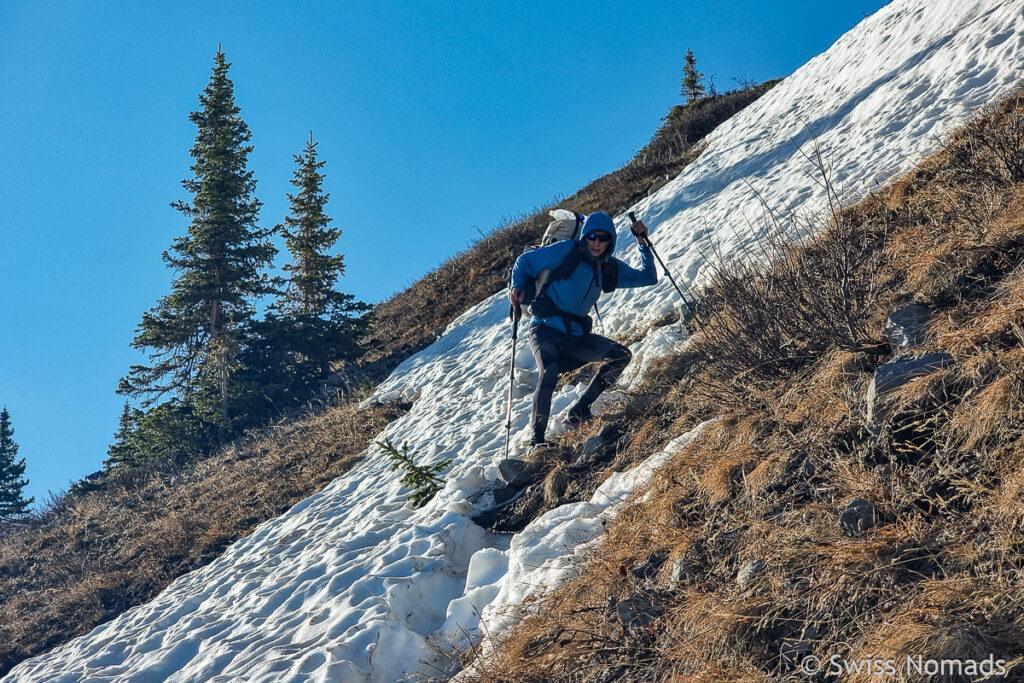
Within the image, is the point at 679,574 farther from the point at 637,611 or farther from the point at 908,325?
the point at 908,325

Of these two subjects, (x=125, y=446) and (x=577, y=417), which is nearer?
(x=577, y=417)

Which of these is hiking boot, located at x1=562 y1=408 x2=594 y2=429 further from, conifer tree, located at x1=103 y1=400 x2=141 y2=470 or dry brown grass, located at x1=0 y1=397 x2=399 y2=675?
conifer tree, located at x1=103 y1=400 x2=141 y2=470

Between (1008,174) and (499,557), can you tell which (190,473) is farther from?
(1008,174)

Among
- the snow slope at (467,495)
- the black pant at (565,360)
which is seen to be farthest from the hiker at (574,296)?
the snow slope at (467,495)

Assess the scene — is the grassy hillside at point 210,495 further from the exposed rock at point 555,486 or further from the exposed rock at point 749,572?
the exposed rock at point 749,572

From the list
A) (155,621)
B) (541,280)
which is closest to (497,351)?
(541,280)

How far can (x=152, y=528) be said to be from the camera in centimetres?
1270

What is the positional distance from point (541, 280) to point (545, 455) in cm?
186

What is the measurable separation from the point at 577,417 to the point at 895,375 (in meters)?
3.69

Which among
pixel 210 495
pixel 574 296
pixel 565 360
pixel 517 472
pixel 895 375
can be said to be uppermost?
pixel 210 495

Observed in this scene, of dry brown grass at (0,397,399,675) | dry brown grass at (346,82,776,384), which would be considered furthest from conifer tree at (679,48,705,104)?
dry brown grass at (0,397,399,675)

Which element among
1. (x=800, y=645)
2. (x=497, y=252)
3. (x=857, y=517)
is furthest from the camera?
(x=497, y=252)

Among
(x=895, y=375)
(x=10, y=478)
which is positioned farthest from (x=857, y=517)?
(x=10, y=478)

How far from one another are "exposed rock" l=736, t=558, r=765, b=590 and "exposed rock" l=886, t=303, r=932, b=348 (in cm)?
195
